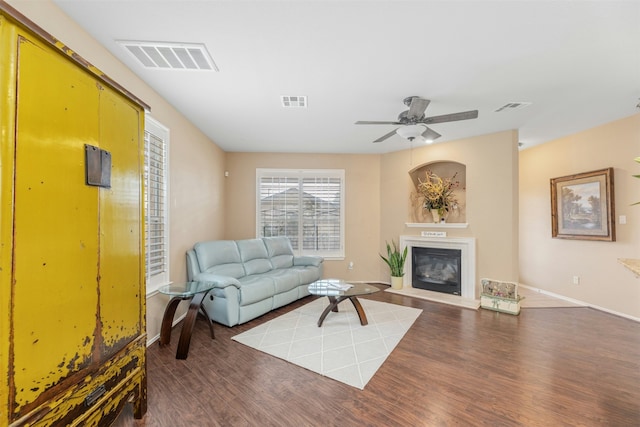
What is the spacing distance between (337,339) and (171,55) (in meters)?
3.16

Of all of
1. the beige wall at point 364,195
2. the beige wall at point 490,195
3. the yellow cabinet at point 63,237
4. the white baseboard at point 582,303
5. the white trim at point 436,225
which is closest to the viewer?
the yellow cabinet at point 63,237

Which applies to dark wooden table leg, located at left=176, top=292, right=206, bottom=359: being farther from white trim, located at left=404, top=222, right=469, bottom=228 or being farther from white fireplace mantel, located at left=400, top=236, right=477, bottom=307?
white trim, located at left=404, top=222, right=469, bottom=228

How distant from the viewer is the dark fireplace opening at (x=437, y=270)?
4535 mm

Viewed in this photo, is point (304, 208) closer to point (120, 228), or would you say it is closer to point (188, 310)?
→ point (188, 310)

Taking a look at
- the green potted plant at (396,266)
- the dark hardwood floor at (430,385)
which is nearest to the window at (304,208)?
the green potted plant at (396,266)

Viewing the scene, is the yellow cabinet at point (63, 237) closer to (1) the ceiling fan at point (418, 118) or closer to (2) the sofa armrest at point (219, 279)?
(2) the sofa armrest at point (219, 279)

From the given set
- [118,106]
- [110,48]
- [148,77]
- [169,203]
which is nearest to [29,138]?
[118,106]

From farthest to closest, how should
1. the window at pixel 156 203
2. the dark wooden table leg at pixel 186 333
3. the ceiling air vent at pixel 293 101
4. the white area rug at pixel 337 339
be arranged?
1. the ceiling air vent at pixel 293 101
2. the window at pixel 156 203
3. the dark wooden table leg at pixel 186 333
4. the white area rug at pixel 337 339

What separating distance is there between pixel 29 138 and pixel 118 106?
622 millimetres

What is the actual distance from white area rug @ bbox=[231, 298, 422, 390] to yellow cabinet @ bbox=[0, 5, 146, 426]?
4.50ft

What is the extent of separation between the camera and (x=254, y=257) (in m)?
4.30

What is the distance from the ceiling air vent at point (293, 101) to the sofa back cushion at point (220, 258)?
2.21 meters

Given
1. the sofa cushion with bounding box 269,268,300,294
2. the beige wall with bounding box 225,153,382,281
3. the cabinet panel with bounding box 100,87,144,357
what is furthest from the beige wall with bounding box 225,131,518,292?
the cabinet panel with bounding box 100,87,144,357

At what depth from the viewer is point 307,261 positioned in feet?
15.5
